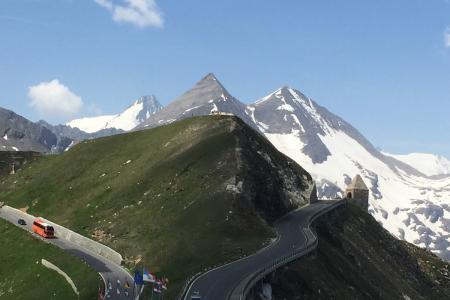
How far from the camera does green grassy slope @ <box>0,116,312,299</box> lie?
99812 mm

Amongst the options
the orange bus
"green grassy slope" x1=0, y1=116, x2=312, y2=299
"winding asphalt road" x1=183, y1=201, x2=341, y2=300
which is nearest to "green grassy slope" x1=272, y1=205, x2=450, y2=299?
"winding asphalt road" x1=183, y1=201, x2=341, y2=300

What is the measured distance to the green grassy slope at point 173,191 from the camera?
9981 cm

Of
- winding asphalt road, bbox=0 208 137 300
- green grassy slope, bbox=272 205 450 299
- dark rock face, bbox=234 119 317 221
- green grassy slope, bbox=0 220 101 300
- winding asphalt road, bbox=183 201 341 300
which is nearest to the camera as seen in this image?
winding asphalt road, bbox=183 201 341 300

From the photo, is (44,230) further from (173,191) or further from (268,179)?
(268,179)

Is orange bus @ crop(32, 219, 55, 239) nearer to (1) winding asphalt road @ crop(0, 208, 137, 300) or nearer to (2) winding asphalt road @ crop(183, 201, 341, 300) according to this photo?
(1) winding asphalt road @ crop(0, 208, 137, 300)

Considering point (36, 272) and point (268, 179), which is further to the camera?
point (268, 179)

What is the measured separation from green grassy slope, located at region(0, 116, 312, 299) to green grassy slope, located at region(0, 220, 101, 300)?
877 cm

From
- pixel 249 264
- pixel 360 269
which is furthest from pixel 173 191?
pixel 360 269

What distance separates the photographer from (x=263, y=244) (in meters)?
104

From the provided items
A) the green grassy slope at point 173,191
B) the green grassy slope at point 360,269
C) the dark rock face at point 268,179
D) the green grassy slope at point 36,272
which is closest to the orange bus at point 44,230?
the green grassy slope at point 36,272

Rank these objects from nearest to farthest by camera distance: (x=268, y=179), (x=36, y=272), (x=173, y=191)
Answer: (x=36, y=272) < (x=173, y=191) < (x=268, y=179)

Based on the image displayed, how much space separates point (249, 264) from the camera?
90812 millimetres

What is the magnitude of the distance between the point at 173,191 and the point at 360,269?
4401 centimetres

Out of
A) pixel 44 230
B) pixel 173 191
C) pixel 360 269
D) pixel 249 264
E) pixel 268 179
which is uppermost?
pixel 268 179
